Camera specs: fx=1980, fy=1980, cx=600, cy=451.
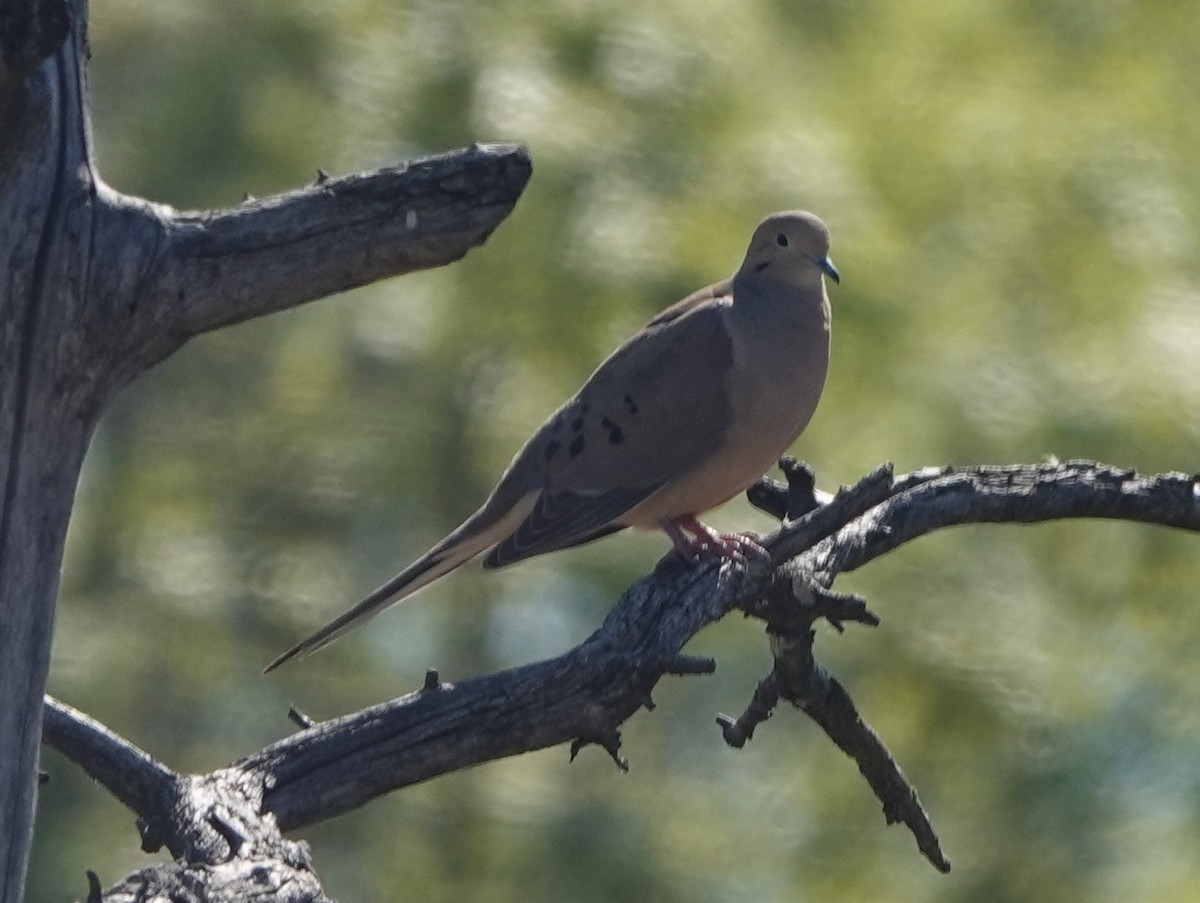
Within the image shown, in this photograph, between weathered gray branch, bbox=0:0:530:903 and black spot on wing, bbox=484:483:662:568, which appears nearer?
weathered gray branch, bbox=0:0:530:903

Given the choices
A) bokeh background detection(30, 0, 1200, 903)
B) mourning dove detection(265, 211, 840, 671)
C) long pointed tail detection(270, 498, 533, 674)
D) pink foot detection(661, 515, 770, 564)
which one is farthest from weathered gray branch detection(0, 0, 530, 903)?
bokeh background detection(30, 0, 1200, 903)

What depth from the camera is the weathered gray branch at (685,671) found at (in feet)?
9.49

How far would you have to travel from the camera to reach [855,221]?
721 centimetres

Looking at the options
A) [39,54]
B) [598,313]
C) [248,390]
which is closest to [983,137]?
[598,313]

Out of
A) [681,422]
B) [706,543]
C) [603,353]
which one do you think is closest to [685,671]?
[706,543]

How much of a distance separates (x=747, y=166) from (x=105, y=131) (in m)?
2.56

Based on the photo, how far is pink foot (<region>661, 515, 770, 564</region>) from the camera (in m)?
3.43

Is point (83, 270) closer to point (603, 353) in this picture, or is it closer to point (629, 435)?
point (629, 435)

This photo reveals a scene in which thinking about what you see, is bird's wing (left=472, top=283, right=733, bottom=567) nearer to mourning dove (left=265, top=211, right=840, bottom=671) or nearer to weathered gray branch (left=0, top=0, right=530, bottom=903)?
mourning dove (left=265, top=211, right=840, bottom=671)

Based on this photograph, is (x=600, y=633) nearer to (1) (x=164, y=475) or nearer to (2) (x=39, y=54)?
(2) (x=39, y=54)

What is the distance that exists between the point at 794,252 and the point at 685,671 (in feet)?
5.92

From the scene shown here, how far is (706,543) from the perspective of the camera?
404 cm

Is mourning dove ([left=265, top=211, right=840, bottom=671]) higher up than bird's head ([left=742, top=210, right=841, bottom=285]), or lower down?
lower down

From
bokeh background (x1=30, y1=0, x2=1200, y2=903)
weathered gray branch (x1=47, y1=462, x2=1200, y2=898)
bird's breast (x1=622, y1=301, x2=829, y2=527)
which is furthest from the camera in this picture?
bokeh background (x1=30, y1=0, x2=1200, y2=903)
